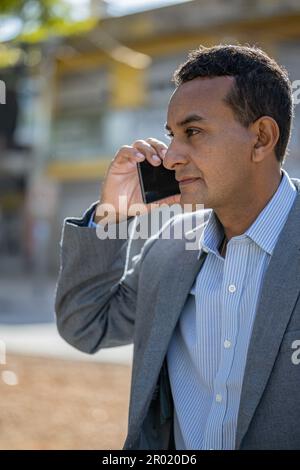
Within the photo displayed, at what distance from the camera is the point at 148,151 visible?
2566mm

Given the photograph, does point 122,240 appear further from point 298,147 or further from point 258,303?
point 298,147

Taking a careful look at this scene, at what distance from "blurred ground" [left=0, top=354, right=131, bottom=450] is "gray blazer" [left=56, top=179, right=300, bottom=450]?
7.00ft

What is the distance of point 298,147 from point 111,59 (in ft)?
20.9

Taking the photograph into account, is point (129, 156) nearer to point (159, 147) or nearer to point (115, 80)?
point (159, 147)

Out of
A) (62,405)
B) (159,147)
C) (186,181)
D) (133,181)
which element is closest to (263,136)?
(186,181)

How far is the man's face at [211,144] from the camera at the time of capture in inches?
86.7

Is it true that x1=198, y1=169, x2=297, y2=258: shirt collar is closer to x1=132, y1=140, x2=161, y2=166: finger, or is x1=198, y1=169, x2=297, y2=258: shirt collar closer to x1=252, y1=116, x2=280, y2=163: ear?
x1=252, y1=116, x2=280, y2=163: ear

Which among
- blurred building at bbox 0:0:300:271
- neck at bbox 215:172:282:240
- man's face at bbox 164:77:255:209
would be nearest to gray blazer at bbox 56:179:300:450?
neck at bbox 215:172:282:240

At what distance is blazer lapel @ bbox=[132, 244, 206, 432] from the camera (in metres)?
2.25

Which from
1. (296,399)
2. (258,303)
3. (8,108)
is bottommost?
(296,399)

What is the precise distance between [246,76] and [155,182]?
1.88 feet

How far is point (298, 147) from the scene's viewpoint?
16156mm

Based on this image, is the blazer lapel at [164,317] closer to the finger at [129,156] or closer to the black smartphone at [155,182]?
the black smartphone at [155,182]

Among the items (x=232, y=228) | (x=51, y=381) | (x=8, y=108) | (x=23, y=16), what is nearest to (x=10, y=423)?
(x=51, y=381)
